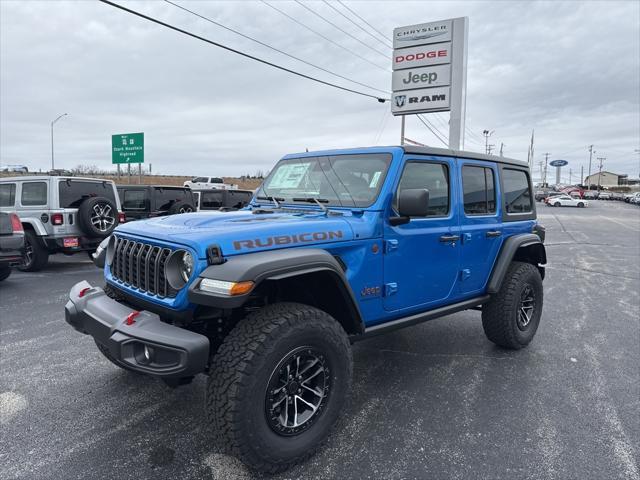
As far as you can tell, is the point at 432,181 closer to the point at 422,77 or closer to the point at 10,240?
the point at 10,240

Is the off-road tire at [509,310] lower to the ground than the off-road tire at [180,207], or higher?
lower

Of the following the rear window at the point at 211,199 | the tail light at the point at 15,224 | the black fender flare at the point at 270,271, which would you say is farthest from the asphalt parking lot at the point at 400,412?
the rear window at the point at 211,199

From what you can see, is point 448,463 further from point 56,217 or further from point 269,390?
point 56,217

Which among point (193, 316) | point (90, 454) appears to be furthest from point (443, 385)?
point (90, 454)

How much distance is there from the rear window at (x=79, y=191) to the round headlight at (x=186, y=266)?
7043 millimetres

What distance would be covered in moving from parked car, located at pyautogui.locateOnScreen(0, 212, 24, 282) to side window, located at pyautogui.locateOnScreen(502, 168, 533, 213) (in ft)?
22.8

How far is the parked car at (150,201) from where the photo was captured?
1120 cm

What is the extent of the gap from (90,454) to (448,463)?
211cm

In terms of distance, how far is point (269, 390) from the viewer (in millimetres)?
2381

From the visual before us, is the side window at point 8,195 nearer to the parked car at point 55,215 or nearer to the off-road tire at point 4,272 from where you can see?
the parked car at point 55,215

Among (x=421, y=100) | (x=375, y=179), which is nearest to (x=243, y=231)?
(x=375, y=179)

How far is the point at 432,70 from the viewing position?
18.2 metres

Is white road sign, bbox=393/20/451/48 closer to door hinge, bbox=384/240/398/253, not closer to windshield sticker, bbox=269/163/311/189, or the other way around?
windshield sticker, bbox=269/163/311/189

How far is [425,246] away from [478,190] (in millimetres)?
1060
